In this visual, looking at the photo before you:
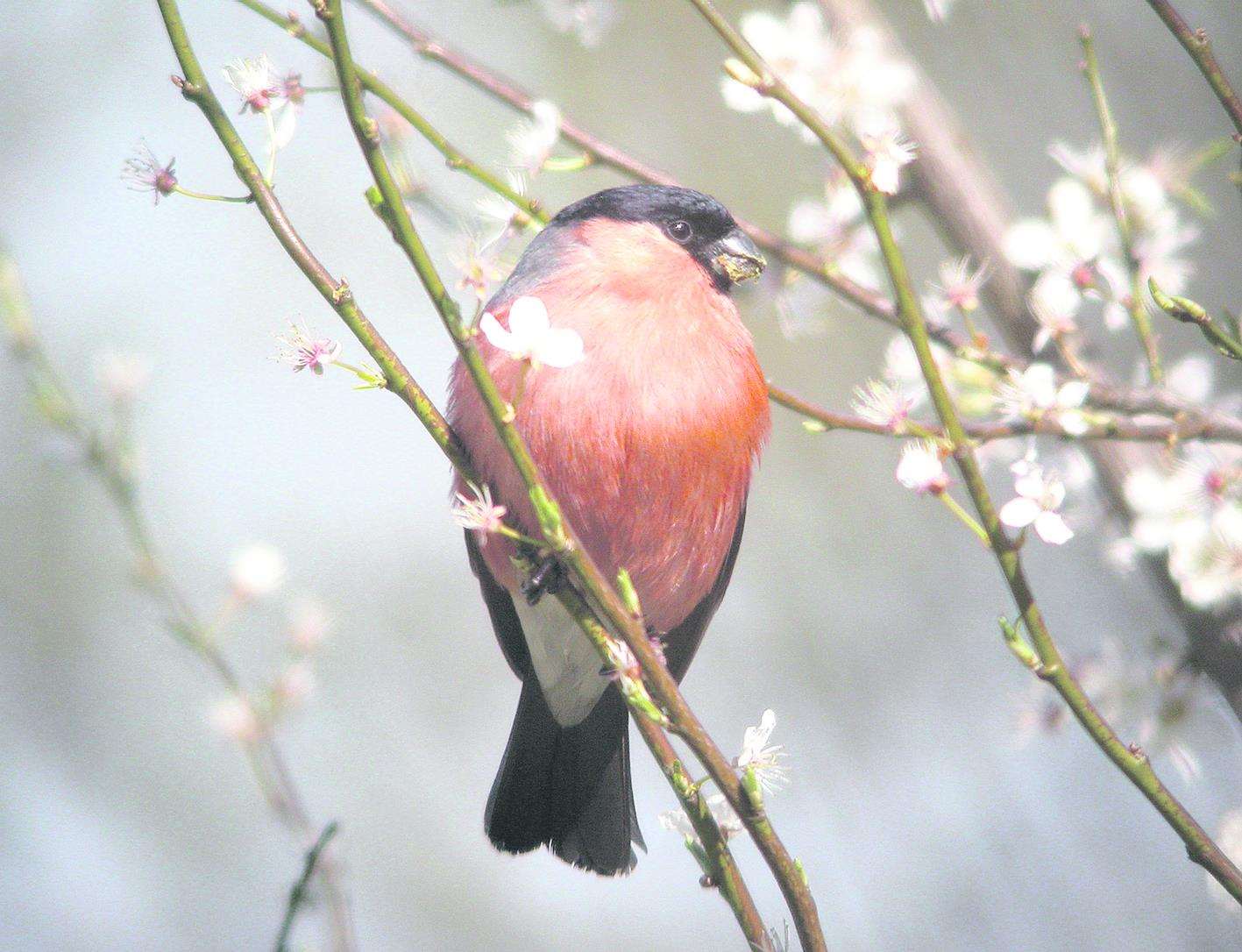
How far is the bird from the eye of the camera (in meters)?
2.30

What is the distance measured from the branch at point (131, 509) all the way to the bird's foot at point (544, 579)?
73cm

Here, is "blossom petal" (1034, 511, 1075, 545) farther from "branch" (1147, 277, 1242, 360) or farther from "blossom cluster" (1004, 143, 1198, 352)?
"blossom cluster" (1004, 143, 1198, 352)

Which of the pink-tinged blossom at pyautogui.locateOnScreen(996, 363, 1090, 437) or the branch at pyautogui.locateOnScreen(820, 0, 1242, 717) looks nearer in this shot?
the pink-tinged blossom at pyautogui.locateOnScreen(996, 363, 1090, 437)

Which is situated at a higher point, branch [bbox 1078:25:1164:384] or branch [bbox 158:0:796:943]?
branch [bbox 1078:25:1164:384]

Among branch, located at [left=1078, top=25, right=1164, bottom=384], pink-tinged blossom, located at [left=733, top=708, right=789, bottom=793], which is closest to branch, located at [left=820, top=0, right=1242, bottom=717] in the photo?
branch, located at [left=1078, top=25, right=1164, bottom=384]

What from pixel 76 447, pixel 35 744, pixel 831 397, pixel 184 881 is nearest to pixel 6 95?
pixel 35 744

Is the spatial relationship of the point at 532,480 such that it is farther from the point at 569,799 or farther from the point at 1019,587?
the point at 569,799

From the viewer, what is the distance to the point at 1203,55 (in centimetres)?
171

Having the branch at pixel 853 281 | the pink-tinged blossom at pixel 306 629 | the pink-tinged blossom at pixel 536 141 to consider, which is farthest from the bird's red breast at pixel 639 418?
the pink-tinged blossom at pixel 306 629

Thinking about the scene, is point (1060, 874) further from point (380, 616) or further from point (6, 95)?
point (6, 95)

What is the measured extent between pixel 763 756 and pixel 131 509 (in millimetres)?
1778

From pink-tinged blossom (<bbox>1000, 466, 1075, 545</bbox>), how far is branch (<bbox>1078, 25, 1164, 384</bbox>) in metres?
0.53

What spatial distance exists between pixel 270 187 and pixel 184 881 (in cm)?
654

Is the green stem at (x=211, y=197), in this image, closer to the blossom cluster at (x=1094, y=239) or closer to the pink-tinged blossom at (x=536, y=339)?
the pink-tinged blossom at (x=536, y=339)
